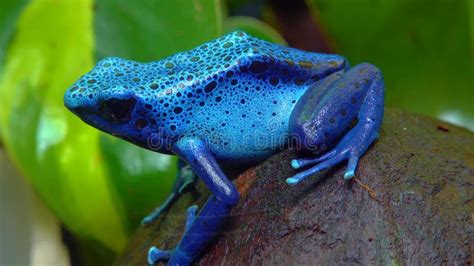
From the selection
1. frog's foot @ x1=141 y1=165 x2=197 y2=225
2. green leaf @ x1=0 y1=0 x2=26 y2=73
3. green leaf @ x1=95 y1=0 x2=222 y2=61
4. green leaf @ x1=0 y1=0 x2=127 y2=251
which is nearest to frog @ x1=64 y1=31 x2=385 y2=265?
frog's foot @ x1=141 y1=165 x2=197 y2=225

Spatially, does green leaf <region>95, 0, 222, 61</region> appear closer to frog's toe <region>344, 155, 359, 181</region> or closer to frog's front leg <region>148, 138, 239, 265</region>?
frog's front leg <region>148, 138, 239, 265</region>

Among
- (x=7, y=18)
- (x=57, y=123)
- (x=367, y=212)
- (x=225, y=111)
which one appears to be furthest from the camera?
(x=7, y=18)

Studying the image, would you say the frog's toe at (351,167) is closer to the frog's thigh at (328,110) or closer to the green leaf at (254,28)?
the frog's thigh at (328,110)

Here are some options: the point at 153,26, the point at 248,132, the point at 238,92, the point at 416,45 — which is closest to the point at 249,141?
the point at 248,132

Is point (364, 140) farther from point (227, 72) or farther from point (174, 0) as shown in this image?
point (174, 0)

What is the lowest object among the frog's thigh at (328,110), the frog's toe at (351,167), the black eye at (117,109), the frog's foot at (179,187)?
the frog's foot at (179,187)

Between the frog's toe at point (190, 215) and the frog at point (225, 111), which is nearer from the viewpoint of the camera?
the frog at point (225, 111)

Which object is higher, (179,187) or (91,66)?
(91,66)

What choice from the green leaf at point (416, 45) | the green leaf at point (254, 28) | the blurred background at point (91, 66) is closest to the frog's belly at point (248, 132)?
the blurred background at point (91, 66)

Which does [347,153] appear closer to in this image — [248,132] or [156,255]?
[248,132]
